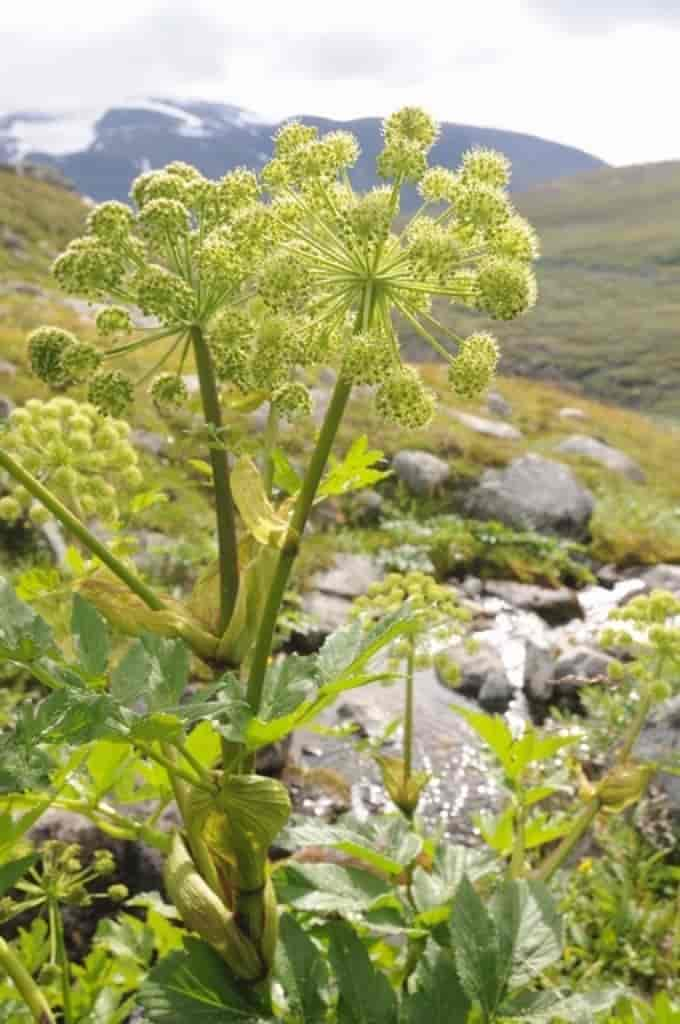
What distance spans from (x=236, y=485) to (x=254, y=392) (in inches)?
12.0

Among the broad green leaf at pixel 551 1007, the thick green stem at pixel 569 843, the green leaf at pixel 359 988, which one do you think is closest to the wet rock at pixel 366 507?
the thick green stem at pixel 569 843

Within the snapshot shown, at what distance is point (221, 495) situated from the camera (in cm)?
165

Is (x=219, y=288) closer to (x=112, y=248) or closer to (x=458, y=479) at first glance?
(x=112, y=248)

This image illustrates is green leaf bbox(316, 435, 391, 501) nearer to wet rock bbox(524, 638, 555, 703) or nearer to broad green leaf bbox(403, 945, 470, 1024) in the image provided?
broad green leaf bbox(403, 945, 470, 1024)

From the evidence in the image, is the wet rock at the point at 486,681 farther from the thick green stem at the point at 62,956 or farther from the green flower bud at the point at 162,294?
the green flower bud at the point at 162,294

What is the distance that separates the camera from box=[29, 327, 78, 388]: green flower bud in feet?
5.39

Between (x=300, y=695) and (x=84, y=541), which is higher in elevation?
(x=84, y=541)

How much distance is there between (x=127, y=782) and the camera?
7.09 ft

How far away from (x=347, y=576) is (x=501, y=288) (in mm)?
9432

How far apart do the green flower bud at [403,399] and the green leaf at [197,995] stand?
114 cm

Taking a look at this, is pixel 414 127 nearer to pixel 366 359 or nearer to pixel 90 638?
pixel 366 359

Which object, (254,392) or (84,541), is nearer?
(84,541)

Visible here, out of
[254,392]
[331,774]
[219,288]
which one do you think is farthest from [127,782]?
[331,774]

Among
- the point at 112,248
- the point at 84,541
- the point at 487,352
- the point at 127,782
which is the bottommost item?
the point at 127,782
